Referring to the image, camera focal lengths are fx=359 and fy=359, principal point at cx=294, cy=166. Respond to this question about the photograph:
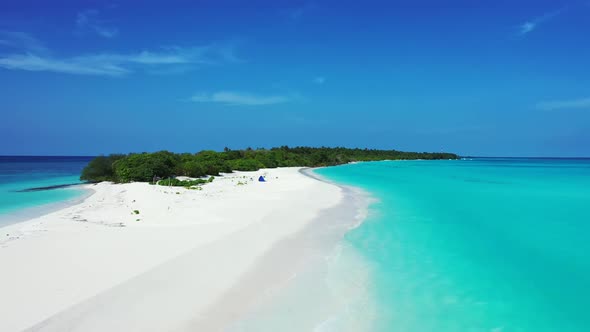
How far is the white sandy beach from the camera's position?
567cm

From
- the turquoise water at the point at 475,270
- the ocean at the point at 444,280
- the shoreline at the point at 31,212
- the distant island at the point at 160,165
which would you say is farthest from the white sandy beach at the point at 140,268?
the distant island at the point at 160,165

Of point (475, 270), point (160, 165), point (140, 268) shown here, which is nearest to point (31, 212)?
point (140, 268)

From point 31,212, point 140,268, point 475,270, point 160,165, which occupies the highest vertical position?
point 160,165

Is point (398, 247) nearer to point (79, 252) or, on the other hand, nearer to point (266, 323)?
point (266, 323)

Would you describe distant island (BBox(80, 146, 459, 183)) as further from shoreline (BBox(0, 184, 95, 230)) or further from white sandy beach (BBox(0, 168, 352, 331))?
white sandy beach (BBox(0, 168, 352, 331))

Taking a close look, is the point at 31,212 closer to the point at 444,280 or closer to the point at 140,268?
the point at 140,268

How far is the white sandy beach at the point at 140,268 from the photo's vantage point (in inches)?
223

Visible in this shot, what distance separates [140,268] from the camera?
773cm

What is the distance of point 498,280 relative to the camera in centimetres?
834

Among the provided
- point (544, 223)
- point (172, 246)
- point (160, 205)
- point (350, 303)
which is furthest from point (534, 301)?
point (160, 205)

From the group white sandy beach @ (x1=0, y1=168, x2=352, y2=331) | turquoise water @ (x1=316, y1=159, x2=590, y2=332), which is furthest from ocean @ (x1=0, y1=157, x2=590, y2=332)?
white sandy beach @ (x1=0, y1=168, x2=352, y2=331)

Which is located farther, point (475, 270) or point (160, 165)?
point (160, 165)

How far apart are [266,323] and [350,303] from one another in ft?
5.68

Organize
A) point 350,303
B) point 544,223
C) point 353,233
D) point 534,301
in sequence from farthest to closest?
point 544,223 → point 353,233 → point 534,301 → point 350,303
